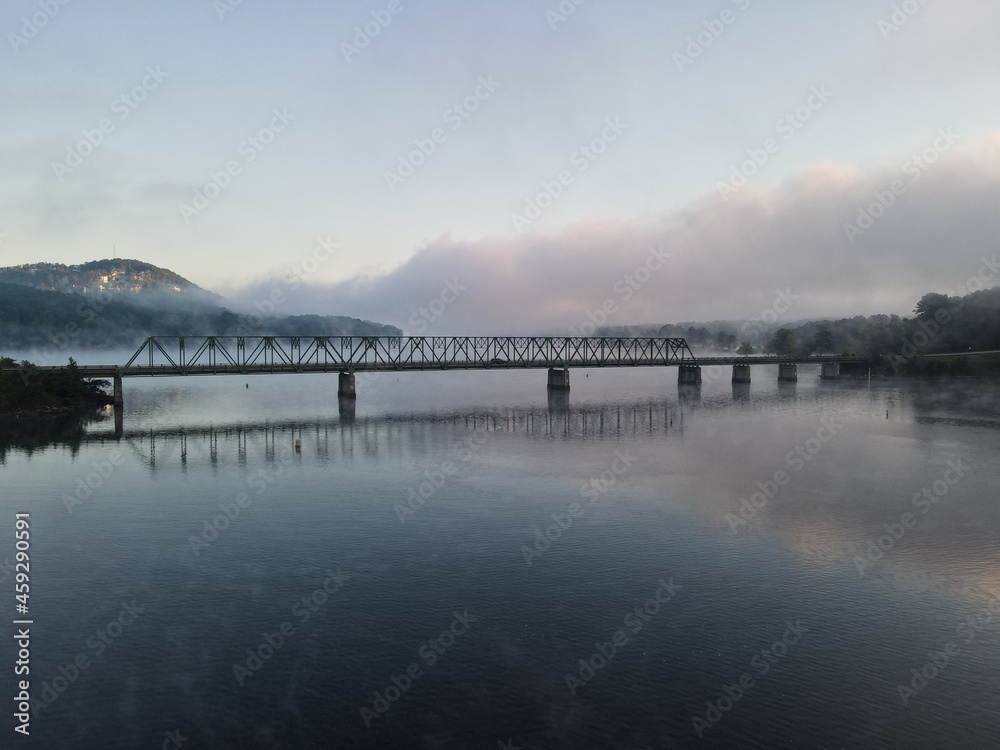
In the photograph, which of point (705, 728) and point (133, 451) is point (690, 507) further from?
point (133, 451)

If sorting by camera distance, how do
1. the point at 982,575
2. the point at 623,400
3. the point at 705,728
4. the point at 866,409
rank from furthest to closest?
the point at 623,400, the point at 866,409, the point at 982,575, the point at 705,728

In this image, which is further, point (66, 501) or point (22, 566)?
point (66, 501)

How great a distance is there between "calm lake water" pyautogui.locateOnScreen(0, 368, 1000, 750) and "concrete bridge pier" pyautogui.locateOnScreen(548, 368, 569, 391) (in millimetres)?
108373

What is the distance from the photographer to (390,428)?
114 m

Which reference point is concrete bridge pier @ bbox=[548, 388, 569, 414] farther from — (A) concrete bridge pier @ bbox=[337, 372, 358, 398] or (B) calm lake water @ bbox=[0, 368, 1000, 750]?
(B) calm lake water @ bbox=[0, 368, 1000, 750]

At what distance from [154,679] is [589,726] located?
61.4 ft

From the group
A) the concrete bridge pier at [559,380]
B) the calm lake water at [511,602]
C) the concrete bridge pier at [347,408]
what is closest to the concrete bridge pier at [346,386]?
the concrete bridge pier at [347,408]

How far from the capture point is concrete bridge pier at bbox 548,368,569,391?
190250mm

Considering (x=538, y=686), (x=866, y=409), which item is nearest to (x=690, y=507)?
(x=538, y=686)

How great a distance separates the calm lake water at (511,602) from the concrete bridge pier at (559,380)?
10837 centimetres

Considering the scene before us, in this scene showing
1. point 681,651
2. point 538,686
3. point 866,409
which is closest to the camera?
point 538,686

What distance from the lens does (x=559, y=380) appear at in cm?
19275

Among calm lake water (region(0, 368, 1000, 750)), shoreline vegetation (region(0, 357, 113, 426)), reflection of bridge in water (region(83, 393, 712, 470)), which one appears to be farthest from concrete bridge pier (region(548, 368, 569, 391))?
shoreline vegetation (region(0, 357, 113, 426))

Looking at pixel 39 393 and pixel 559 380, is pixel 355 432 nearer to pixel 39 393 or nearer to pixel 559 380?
pixel 39 393
